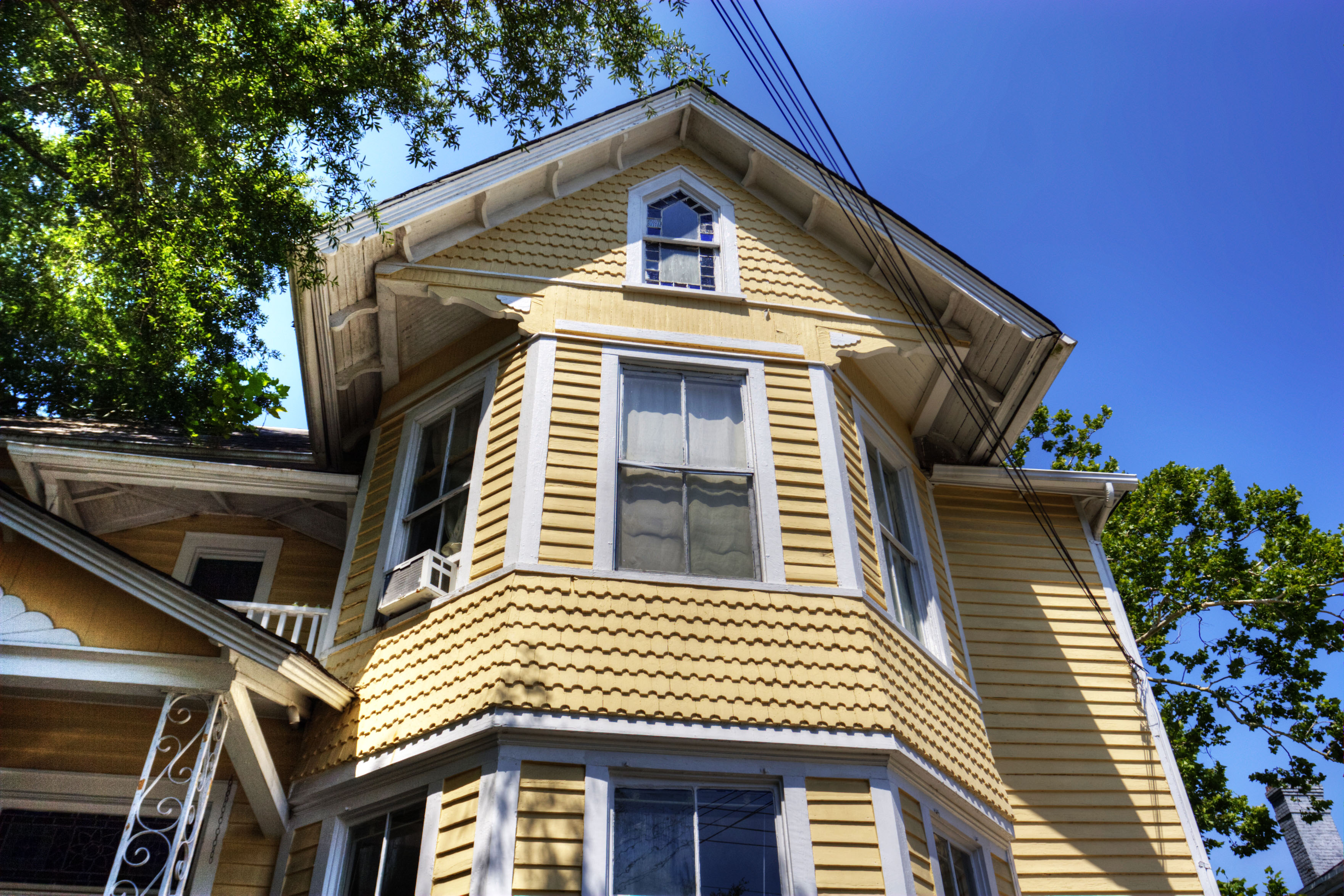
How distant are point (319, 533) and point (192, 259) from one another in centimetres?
659

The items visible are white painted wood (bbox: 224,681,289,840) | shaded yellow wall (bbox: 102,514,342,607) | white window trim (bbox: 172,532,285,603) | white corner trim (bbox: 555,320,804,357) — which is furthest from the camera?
Result: white window trim (bbox: 172,532,285,603)

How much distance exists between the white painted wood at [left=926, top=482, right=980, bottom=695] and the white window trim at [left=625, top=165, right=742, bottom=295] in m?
3.12

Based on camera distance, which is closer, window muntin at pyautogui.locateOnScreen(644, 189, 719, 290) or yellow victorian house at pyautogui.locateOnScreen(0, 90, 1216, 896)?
yellow victorian house at pyautogui.locateOnScreen(0, 90, 1216, 896)

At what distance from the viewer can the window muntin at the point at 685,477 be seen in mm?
7262

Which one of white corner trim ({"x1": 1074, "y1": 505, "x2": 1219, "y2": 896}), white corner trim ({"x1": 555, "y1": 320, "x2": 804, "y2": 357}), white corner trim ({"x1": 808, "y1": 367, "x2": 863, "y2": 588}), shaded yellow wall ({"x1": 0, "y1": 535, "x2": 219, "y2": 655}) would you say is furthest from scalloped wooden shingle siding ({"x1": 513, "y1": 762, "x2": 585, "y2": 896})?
white corner trim ({"x1": 1074, "y1": 505, "x2": 1219, "y2": 896})

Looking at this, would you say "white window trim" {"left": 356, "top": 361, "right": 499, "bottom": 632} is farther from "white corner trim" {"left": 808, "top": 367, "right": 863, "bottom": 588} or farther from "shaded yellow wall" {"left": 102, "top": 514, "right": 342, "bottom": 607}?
"white corner trim" {"left": 808, "top": 367, "right": 863, "bottom": 588}

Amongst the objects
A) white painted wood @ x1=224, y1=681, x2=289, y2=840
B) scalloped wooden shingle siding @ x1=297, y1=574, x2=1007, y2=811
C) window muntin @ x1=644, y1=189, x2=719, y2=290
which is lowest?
white painted wood @ x1=224, y1=681, x2=289, y2=840

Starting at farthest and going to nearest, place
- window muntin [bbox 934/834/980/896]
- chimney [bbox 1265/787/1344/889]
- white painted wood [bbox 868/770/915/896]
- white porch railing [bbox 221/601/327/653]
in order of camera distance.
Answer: chimney [bbox 1265/787/1344/889] → white porch railing [bbox 221/601/327/653] → window muntin [bbox 934/834/980/896] → white painted wood [bbox 868/770/915/896]

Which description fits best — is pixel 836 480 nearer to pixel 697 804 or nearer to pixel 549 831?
pixel 697 804

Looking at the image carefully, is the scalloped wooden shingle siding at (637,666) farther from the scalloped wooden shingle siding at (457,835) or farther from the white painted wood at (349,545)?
the white painted wood at (349,545)

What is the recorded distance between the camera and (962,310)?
9.84m

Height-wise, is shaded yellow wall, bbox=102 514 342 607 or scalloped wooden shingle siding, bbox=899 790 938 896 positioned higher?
shaded yellow wall, bbox=102 514 342 607

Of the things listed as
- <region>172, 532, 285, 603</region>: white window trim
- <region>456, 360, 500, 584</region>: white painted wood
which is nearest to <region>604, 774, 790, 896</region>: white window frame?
<region>456, 360, 500, 584</region>: white painted wood

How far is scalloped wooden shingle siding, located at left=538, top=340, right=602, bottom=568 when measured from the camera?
23.1ft
